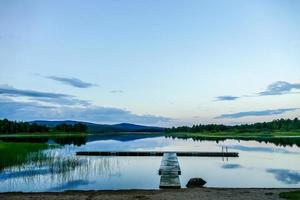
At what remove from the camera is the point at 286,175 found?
98.4 ft

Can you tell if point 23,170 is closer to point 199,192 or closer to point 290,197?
point 199,192

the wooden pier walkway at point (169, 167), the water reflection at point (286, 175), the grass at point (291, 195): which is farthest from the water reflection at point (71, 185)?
the water reflection at point (286, 175)

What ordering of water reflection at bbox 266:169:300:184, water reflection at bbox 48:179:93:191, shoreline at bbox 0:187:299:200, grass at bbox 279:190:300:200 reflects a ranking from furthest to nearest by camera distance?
water reflection at bbox 266:169:300:184 → water reflection at bbox 48:179:93:191 → shoreline at bbox 0:187:299:200 → grass at bbox 279:190:300:200

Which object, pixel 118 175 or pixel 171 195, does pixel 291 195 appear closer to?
pixel 171 195

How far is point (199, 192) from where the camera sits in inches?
711

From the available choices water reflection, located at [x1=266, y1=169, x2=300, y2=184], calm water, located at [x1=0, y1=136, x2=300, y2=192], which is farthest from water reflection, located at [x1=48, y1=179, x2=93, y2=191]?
water reflection, located at [x1=266, y1=169, x2=300, y2=184]

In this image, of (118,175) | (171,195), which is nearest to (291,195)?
(171,195)

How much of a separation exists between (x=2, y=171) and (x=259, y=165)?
28.6 metres

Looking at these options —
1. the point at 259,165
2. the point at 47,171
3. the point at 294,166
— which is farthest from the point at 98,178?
the point at 294,166

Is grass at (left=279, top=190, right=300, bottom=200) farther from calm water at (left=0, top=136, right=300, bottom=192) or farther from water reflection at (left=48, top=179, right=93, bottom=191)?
water reflection at (left=48, top=179, right=93, bottom=191)

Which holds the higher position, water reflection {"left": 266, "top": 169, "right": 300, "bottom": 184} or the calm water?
the calm water

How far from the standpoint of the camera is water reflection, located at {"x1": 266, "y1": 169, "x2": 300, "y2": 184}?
26.9 meters

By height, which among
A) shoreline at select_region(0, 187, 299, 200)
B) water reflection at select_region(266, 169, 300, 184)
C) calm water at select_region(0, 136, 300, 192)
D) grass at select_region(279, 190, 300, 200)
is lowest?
water reflection at select_region(266, 169, 300, 184)

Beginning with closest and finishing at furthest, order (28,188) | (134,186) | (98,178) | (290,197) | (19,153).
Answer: (290,197), (28,188), (134,186), (98,178), (19,153)
